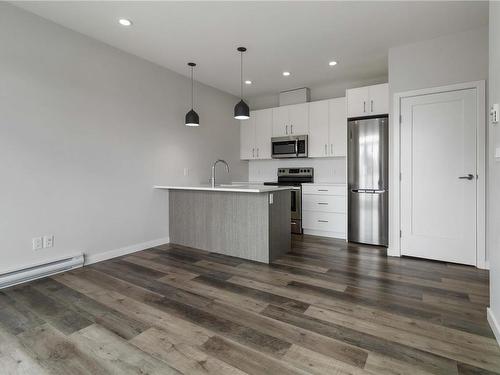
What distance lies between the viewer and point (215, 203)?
377cm

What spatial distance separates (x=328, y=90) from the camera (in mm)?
5105

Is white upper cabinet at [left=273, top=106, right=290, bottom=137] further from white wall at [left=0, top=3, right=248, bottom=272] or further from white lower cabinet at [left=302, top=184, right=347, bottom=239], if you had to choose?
white wall at [left=0, top=3, right=248, bottom=272]

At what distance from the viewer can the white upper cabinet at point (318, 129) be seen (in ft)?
16.0

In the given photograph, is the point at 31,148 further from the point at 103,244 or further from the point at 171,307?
the point at 171,307

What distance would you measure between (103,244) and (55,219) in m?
0.65

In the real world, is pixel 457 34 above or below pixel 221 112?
above

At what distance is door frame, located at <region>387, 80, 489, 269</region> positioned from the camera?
3.04 metres

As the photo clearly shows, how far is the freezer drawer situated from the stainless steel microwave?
1.26 m

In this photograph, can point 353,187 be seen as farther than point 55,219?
Yes

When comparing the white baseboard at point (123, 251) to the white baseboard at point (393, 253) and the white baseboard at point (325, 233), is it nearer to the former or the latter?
the white baseboard at point (325, 233)

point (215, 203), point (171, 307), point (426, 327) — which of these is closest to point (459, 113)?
point (426, 327)

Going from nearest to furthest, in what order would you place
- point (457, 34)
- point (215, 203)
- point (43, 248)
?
1. point (43, 248)
2. point (457, 34)
3. point (215, 203)

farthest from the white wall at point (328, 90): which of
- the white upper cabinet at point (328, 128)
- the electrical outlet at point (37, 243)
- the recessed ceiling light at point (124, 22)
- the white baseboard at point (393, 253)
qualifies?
the electrical outlet at point (37, 243)

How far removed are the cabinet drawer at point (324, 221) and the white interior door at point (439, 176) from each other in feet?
3.53
